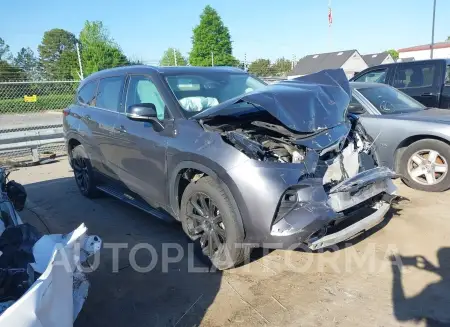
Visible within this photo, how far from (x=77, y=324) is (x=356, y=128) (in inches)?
124

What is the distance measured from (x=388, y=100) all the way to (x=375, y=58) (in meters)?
61.1

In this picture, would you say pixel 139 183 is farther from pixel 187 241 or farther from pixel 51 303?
pixel 51 303

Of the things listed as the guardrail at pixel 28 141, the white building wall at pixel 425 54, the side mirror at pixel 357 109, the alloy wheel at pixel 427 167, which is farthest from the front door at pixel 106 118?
the white building wall at pixel 425 54

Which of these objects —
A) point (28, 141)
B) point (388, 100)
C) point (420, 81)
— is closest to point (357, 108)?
point (388, 100)

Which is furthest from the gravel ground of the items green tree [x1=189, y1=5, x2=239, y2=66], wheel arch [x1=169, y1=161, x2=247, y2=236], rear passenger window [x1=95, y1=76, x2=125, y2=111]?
green tree [x1=189, y1=5, x2=239, y2=66]

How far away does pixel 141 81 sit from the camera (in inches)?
171

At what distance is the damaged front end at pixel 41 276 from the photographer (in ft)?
5.47

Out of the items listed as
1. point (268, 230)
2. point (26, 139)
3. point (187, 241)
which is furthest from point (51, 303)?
point (26, 139)

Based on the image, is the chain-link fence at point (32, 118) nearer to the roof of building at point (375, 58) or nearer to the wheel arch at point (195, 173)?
the wheel arch at point (195, 173)

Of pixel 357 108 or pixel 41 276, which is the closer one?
pixel 41 276

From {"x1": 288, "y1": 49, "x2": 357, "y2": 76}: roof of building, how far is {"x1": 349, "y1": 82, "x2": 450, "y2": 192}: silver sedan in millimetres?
49994

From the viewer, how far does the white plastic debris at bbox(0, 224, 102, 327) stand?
5.35ft

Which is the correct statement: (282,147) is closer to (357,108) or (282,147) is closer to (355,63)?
(357,108)

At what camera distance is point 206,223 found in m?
3.46
